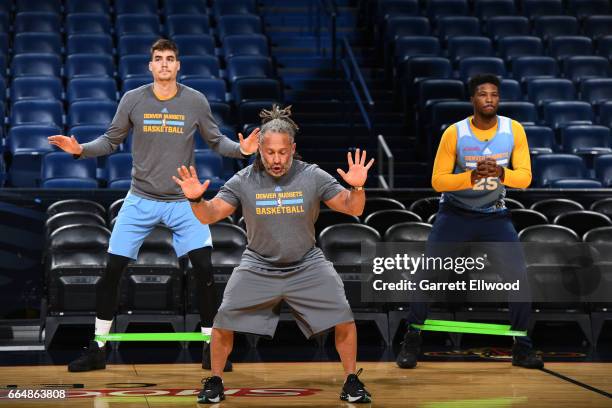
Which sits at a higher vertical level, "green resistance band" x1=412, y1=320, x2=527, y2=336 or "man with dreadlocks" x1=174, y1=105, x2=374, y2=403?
"man with dreadlocks" x1=174, y1=105, x2=374, y2=403

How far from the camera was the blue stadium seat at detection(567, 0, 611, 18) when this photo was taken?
14523mm

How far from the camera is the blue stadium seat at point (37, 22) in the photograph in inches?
504

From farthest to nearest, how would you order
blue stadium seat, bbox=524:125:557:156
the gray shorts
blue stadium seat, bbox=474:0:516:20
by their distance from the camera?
1. blue stadium seat, bbox=474:0:516:20
2. blue stadium seat, bbox=524:125:557:156
3. the gray shorts

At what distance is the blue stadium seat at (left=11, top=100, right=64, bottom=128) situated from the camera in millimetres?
10992

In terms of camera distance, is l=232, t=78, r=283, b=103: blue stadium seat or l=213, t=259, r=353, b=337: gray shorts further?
l=232, t=78, r=283, b=103: blue stadium seat

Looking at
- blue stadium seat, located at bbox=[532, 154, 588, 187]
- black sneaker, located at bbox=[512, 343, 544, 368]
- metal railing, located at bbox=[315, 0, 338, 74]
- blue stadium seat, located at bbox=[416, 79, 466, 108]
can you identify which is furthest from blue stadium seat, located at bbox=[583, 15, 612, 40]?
black sneaker, located at bbox=[512, 343, 544, 368]

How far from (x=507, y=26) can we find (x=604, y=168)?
144 inches

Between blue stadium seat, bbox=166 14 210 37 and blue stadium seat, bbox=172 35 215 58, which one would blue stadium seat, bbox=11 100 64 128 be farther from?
blue stadium seat, bbox=166 14 210 37

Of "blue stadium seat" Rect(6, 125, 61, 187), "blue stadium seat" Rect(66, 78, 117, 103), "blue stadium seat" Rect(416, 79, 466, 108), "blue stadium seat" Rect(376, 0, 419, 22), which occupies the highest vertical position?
"blue stadium seat" Rect(376, 0, 419, 22)

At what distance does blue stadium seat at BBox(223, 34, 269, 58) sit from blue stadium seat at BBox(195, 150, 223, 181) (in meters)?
2.88

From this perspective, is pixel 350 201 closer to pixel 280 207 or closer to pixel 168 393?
pixel 280 207

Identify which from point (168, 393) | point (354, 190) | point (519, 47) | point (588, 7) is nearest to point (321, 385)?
point (168, 393)

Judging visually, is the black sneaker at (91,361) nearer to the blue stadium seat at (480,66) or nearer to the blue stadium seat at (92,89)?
the blue stadium seat at (92,89)

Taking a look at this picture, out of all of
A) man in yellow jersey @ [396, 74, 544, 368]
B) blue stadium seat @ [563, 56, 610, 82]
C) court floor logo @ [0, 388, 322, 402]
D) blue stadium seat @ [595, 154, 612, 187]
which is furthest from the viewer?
blue stadium seat @ [563, 56, 610, 82]
